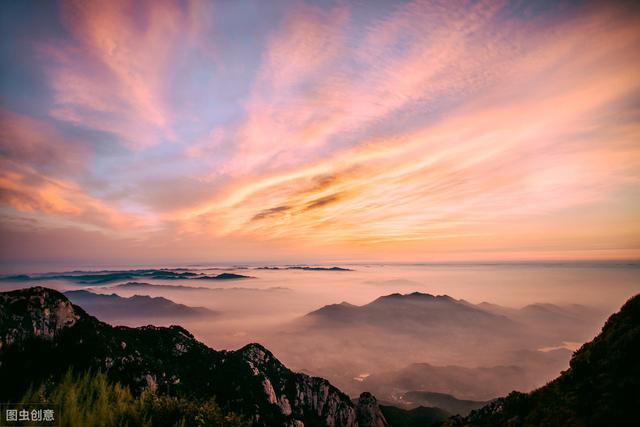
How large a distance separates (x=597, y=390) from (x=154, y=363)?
130 meters

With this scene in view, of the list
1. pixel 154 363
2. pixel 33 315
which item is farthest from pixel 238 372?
pixel 33 315

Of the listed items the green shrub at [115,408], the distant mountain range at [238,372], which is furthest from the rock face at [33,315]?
the green shrub at [115,408]

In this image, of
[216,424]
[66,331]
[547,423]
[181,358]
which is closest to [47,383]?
[216,424]

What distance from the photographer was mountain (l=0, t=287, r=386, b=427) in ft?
218

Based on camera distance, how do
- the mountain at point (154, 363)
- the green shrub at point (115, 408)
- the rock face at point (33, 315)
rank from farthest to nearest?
the rock face at point (33, 315), the mountain at point (154, 363), the green shrub at point (115, 408)

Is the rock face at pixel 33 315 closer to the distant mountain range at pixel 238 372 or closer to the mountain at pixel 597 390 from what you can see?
the distant mountain range at pixel 238 372

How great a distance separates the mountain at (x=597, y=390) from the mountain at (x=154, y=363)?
26.8 meters

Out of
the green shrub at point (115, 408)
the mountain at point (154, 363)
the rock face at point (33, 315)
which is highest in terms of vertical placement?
the green shrub at point (115, 408)

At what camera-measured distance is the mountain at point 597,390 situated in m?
15.8

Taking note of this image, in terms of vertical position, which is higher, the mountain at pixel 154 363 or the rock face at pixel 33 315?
the rock face at pixel 33 315

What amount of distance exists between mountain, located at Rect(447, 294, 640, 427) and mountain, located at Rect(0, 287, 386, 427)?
26.8m

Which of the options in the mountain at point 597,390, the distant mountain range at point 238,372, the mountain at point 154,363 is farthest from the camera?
the mountain at point 154,363

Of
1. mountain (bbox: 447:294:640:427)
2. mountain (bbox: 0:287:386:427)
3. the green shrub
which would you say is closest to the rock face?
mountain (bbox: 0:287:386:427)

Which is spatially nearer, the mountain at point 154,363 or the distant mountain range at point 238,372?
the distant mountain range at point 238,372
